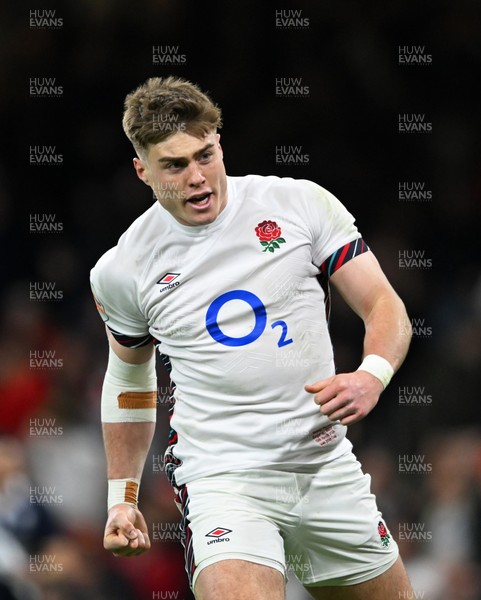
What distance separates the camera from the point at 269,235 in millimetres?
3635

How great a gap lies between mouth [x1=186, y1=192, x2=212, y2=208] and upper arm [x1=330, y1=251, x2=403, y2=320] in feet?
1.64

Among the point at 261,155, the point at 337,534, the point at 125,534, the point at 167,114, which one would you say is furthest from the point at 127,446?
the point at 261,155

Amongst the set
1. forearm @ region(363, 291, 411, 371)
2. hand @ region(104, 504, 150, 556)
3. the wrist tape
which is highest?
forearm @ region(363, 291, 411, 371)

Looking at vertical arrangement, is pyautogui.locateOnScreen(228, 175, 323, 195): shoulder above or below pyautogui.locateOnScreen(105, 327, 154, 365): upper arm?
above

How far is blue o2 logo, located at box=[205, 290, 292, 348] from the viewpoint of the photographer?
3.53 meters

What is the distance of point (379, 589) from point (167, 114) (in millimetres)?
1757

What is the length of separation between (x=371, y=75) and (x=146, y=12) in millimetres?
1667

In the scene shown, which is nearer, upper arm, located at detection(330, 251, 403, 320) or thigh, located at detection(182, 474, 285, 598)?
thigh, located at detection(182, 474, 285, 598)

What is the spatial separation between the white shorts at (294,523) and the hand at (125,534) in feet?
0.50

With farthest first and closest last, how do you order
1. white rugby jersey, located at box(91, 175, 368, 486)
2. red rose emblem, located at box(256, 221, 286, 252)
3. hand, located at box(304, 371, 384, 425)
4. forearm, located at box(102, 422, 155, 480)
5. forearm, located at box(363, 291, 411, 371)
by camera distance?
forearm, located at box(102, 422, 155, 480) < red rose emblem, located at box(256, 221, 286, 252) < white rugby jersey, located at box(91, 175, 368, 486) < forearm, located at box(363, 291, 411, 371) < hand, located at box(304, 371, 384, 425)

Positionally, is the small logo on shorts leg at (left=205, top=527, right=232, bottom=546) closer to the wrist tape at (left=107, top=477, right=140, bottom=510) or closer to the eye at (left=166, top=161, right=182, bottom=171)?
the wrist tape at (left=107, top=477, right=140, bottom=510)

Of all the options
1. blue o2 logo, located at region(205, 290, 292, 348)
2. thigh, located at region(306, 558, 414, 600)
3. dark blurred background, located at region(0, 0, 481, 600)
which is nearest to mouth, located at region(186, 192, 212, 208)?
blue o2 logo, located at region(205, 290, 292, 348)

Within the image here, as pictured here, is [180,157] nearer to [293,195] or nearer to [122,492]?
[293,195]

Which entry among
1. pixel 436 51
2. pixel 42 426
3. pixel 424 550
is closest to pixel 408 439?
pixel 424 550
